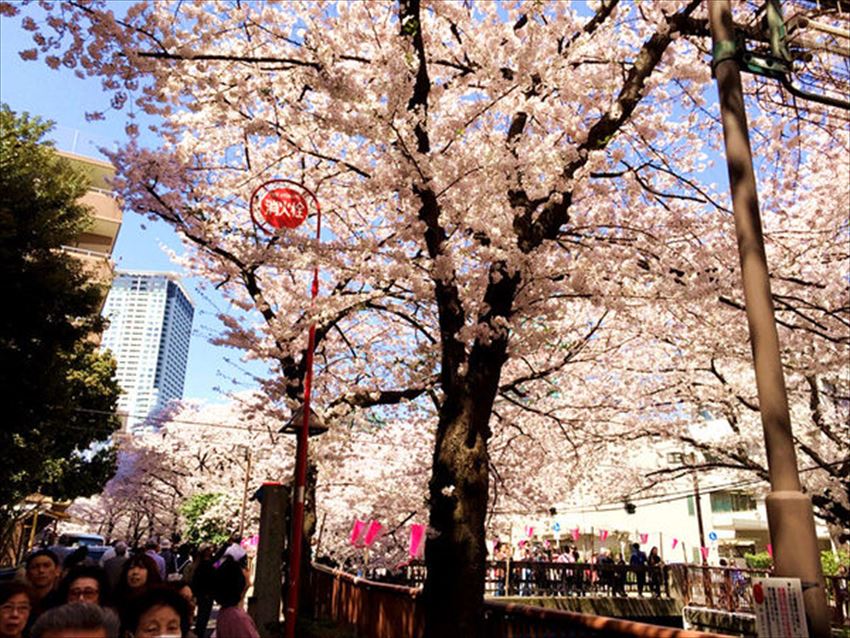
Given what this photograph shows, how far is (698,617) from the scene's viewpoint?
1934cm

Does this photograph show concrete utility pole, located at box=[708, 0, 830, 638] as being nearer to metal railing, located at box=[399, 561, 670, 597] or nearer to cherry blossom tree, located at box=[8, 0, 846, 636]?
cherry blossom tree, located at box=[8, 0, 846, 636]

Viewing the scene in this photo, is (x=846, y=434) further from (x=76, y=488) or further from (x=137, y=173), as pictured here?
(x=76, y=488)

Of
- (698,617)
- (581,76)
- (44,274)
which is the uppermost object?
(581,76)

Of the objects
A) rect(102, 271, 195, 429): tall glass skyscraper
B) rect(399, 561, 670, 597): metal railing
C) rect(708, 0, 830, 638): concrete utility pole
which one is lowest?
rect(399, 561, 670, 597): metal railing

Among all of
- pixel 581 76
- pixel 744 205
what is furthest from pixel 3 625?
pixel 581 76

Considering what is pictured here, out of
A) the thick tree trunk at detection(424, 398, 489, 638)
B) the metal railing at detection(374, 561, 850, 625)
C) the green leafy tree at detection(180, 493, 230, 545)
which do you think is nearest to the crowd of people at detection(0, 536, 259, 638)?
the thick tree trunk at detection(424, 398, 489, 638)

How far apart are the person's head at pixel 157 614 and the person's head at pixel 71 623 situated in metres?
0.92

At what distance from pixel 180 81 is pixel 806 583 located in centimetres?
787

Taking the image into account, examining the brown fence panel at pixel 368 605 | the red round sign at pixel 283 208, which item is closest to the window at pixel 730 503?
the brown fence panel at pixel 368 605

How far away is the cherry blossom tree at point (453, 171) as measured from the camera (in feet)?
23.1

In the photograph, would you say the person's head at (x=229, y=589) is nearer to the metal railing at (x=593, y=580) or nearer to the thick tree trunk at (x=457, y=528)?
the thick tree trunk at (x=457, y=528)

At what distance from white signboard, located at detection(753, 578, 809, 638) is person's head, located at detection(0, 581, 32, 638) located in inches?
164

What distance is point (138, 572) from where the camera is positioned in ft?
18.0

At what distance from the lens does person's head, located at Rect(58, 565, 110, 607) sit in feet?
14.6
